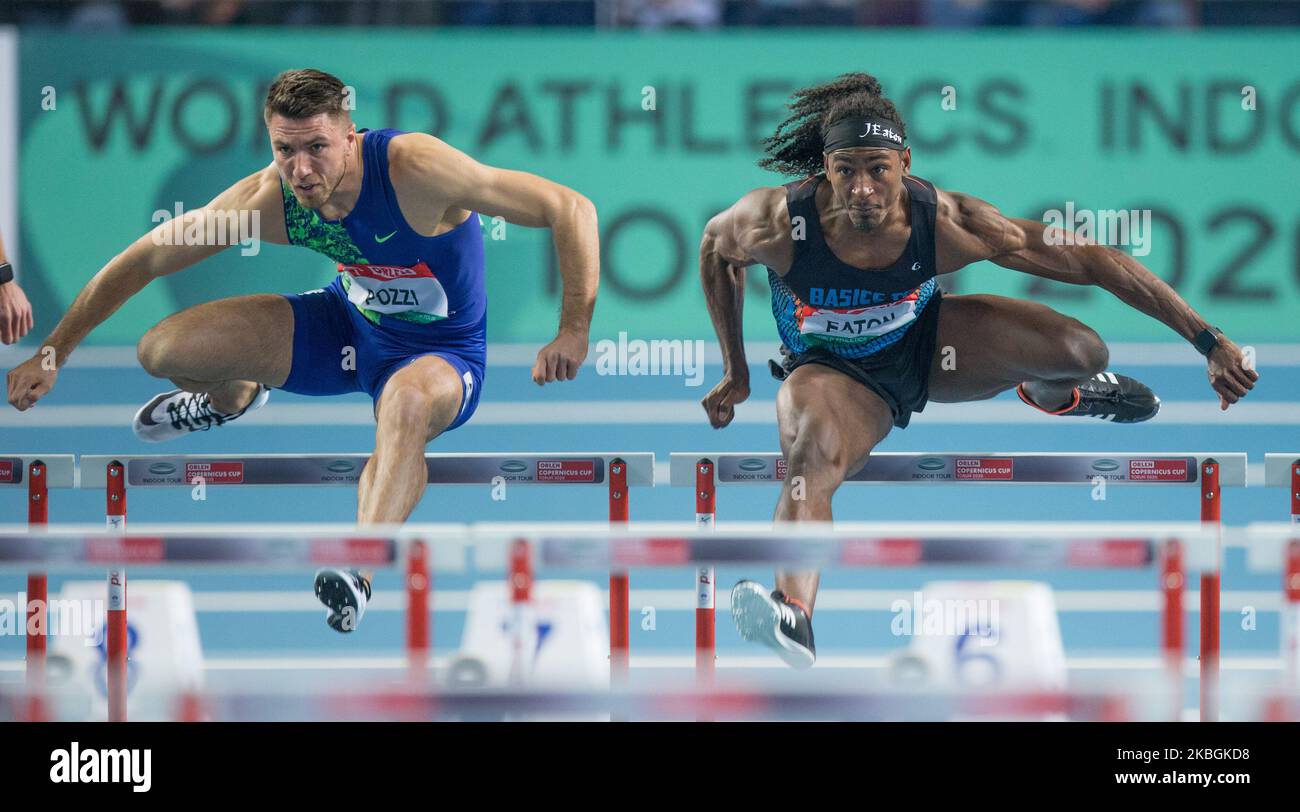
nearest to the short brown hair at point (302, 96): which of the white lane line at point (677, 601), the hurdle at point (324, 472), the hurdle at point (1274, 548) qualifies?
the hurdle at point (324, 472)

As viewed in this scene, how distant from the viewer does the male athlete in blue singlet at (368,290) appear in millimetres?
3281

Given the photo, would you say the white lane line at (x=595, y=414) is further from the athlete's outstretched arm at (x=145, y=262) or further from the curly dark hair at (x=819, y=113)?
the athlete's outstretched arm at (x=145, y=262)

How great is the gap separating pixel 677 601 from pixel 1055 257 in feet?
7.64

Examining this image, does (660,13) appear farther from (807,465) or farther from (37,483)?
(37,483)

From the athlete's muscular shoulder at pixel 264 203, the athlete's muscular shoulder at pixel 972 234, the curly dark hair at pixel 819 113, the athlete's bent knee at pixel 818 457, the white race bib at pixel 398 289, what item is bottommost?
the athlete's bent knee at pixel 818 457

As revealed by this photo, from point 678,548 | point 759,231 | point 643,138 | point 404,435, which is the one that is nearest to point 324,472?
point 404,435

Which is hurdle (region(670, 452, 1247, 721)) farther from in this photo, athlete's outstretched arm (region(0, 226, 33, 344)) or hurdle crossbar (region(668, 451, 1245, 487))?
athlete's outstretched arm (region(0, 226, 33, 344))

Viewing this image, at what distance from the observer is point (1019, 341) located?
3.45 metres

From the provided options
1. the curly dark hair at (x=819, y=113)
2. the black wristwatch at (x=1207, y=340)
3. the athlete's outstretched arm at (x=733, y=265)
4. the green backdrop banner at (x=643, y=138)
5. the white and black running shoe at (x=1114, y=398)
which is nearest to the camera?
the black wristwatch at (x=1207, y=340)

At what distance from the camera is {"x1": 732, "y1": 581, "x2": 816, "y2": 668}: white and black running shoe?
2.98 meters

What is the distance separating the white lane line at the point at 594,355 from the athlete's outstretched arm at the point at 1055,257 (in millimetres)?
1677
